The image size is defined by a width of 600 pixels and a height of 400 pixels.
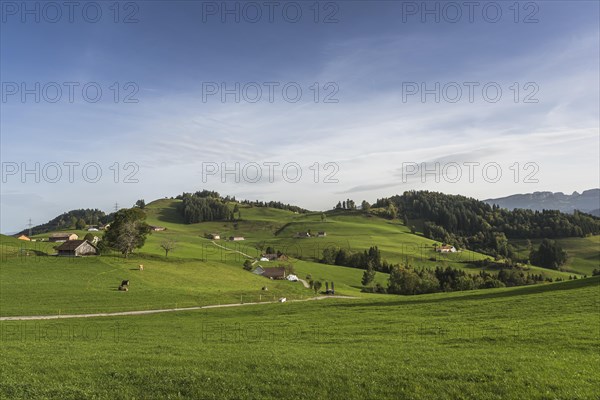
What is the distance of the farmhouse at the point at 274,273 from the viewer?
133788 mm

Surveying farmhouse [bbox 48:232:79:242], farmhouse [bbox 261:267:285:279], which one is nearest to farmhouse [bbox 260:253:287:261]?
farmhouse [bbox 261:267:285:279]

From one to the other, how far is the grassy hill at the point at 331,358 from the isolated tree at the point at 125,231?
62.9 meters

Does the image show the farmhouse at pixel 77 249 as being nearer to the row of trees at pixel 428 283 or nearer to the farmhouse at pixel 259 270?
the farmhouse at pixel 259 270

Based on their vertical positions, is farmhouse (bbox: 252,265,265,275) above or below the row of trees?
above

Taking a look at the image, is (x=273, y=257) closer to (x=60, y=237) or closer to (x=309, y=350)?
(x=60, y=237)

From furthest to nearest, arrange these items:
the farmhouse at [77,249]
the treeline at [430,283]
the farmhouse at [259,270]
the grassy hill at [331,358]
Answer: the farmhouse at [259,270] < the treeline at [430,283] < the farmhouse at [77,249] < the grassy hill at [331,358]

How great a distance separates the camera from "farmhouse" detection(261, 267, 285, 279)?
13379 centimetres

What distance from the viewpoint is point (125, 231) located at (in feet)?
334

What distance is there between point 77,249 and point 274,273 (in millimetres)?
62133

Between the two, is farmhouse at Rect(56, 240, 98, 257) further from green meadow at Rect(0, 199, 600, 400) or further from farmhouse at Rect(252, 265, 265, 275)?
farmhouse at Rect(252, 265, 265, 275)

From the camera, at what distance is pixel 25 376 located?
719 inches

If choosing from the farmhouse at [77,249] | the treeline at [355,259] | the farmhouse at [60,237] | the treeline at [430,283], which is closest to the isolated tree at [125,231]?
the farmhouse at [77,249]

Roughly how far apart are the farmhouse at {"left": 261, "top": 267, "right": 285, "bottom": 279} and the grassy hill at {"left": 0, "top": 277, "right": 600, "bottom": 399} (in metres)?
93.3

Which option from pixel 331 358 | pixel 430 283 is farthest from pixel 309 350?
pixel 430 283
